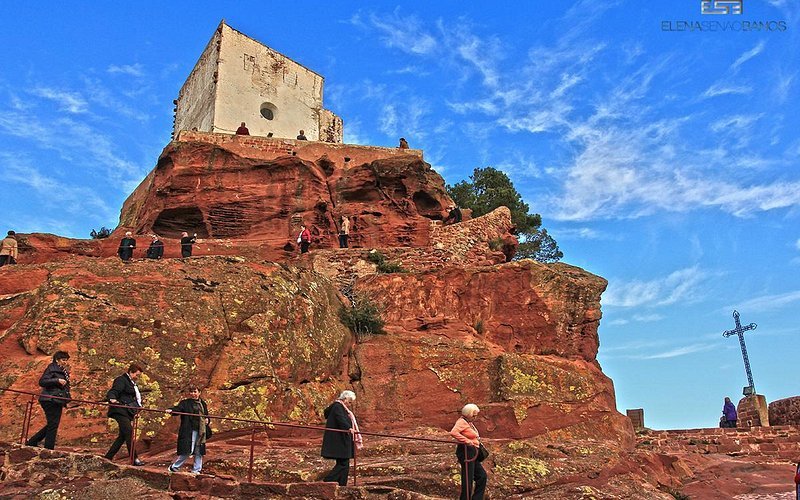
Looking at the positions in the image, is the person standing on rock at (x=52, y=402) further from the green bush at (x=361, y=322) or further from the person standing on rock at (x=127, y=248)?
the person standing on rock at (x=127, y=248)

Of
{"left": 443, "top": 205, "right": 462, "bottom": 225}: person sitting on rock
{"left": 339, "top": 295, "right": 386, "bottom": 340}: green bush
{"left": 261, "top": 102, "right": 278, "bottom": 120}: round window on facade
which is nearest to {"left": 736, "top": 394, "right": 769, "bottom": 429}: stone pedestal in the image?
{"left": 443, "top": 205, "right": 462, "bottom": 225}: person sitting on rock

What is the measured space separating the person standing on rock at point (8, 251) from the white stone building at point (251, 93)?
18.0 m

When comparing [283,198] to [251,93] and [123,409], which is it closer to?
[251,93]

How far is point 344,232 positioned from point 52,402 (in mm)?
15644

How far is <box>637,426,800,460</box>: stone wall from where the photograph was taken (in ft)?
70.5

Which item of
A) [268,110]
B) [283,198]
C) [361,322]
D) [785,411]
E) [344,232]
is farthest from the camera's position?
[268,110]

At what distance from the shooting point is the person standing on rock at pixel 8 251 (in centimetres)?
2005

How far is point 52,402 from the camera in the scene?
11359 mm

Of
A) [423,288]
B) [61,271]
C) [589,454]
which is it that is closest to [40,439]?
→ [61,271]

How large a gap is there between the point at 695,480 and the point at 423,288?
8.63 metres

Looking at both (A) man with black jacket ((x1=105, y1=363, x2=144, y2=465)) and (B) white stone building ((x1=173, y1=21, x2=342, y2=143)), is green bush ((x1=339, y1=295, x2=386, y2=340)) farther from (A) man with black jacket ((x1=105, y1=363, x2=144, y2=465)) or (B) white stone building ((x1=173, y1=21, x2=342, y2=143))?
(B) white stone building ((x1=173, y1=21, x2=342, y2=143))

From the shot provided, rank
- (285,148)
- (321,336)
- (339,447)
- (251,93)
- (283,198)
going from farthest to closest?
1. (251,93)
2. (285,148)
3. (283,198)
4. (321,336)
5. (339,447)

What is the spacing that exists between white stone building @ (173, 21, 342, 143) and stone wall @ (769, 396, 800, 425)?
26686mm

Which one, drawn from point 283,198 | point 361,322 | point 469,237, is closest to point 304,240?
point 283,198
